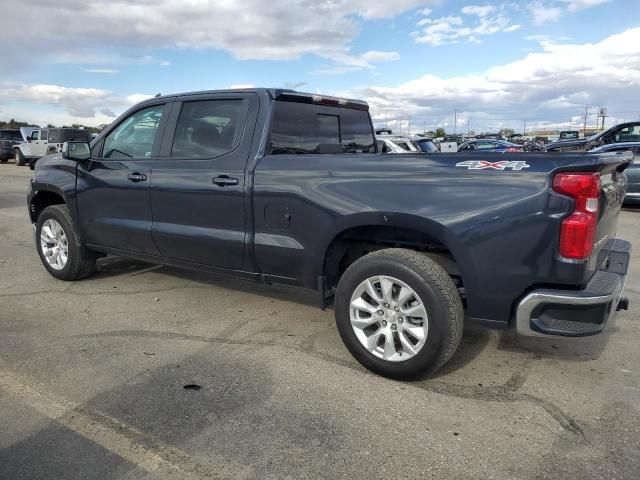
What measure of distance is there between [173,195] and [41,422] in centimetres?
206

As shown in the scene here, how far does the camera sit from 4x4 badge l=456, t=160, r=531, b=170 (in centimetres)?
304

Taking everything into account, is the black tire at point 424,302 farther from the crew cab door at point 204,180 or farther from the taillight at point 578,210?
the crew cab door at point 204,180

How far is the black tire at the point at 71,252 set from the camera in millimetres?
5520

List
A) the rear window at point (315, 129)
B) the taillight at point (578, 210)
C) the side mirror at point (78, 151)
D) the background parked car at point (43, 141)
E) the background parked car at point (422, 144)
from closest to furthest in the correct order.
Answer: the taillight at point (578, 210)
the rear window at point (315, 129)
the side mirror at point (78, 151)
the background parked car at point (422, 144)
the background parked car at point (43, 141)

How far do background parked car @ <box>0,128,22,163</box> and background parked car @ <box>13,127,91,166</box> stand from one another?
2.40 m

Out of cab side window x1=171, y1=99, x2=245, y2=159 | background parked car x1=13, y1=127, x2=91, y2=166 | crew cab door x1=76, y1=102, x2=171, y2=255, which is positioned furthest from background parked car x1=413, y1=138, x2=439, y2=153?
background parked car x1=13, y1=127, x2=91, y2=166

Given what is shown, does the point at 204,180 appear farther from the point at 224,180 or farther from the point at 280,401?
the point at 280,401

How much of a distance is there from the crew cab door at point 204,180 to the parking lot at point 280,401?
683mm

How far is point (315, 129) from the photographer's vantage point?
459 centimetres

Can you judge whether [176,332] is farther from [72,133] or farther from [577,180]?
[72,133]

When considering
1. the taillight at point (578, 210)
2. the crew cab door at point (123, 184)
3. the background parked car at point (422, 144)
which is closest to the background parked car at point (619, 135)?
the background parked car at point (422, 144)

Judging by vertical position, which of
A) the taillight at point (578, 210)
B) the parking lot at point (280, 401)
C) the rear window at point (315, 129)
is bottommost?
the parking lot at point (280, 401)

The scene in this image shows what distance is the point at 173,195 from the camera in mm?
4512

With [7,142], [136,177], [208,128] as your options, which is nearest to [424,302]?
[208,128]
